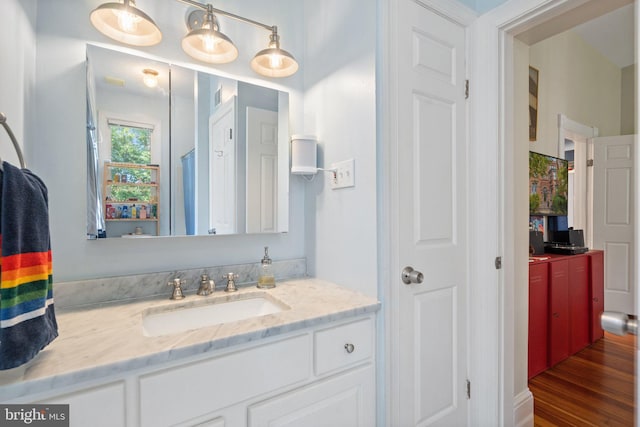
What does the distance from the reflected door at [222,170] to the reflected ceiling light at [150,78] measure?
260mm

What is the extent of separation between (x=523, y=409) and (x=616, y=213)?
2996mm

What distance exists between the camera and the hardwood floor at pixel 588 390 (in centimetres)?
177

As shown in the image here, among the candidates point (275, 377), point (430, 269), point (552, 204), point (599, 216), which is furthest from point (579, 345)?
point (275, 377)

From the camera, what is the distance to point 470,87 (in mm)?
1498

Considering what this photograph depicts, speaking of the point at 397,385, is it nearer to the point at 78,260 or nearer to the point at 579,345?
the point at 78,260

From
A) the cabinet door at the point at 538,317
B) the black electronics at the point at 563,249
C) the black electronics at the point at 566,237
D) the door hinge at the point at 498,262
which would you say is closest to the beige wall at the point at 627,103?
the black electronics at the point at 566,237

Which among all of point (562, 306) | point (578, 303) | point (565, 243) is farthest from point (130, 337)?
point (565, 243)

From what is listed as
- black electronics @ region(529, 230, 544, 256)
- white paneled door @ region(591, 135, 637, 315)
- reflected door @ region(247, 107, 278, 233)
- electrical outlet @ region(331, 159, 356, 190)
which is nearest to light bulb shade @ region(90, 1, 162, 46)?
reflected door @ region(247, 107, 278, 233)

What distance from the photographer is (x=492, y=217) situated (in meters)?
1.47

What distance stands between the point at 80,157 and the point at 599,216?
15.6ft

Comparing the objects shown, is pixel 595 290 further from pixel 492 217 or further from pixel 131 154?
pixel 131 154

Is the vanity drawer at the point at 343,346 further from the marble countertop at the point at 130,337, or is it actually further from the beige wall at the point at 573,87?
the beige wall at the point at 573,87

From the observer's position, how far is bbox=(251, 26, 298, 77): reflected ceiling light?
148 cm

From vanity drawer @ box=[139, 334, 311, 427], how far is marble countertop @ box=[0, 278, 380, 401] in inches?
1.9
